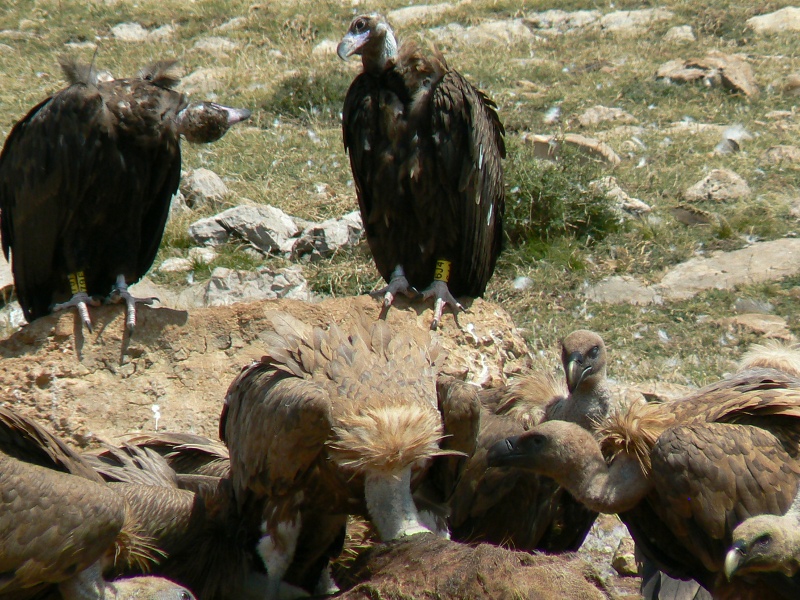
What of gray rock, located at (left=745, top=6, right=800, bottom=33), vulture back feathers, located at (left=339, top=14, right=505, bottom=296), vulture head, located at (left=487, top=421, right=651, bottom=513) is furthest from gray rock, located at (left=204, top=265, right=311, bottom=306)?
gray rock, located at (left=745, top=6, right=800, bottom=33)

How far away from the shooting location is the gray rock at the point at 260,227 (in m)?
8.16

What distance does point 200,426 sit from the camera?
16.5 ft

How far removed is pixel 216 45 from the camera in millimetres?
13492

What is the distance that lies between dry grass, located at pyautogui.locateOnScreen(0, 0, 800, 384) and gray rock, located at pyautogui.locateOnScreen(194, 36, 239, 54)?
142mm

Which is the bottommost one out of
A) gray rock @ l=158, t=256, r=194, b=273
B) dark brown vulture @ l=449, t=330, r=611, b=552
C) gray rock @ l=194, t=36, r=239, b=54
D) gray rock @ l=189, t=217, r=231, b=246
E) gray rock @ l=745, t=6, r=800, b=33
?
gray rock @ l=745, t=6, r=800, b=33

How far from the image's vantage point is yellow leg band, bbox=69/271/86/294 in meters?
5.43

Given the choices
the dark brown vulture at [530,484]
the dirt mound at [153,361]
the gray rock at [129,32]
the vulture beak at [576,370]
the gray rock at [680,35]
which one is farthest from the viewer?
the gray rock at [129,32]

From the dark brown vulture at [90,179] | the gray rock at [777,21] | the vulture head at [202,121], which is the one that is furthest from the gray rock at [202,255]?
the gray rock at [777,21]

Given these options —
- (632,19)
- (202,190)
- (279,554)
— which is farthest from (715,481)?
(632,19)

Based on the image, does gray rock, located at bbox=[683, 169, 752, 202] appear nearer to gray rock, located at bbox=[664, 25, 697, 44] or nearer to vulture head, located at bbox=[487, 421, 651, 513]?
gray rock, located at bbox=[664, 25, 697, 44]

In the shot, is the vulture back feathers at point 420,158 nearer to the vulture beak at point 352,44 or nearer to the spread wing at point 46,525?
the vulture beak at point 352,44

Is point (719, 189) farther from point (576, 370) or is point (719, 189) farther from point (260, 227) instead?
point (576, 370)

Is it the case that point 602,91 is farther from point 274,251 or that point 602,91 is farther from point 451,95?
point 451,95

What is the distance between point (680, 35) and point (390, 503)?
432 inches
